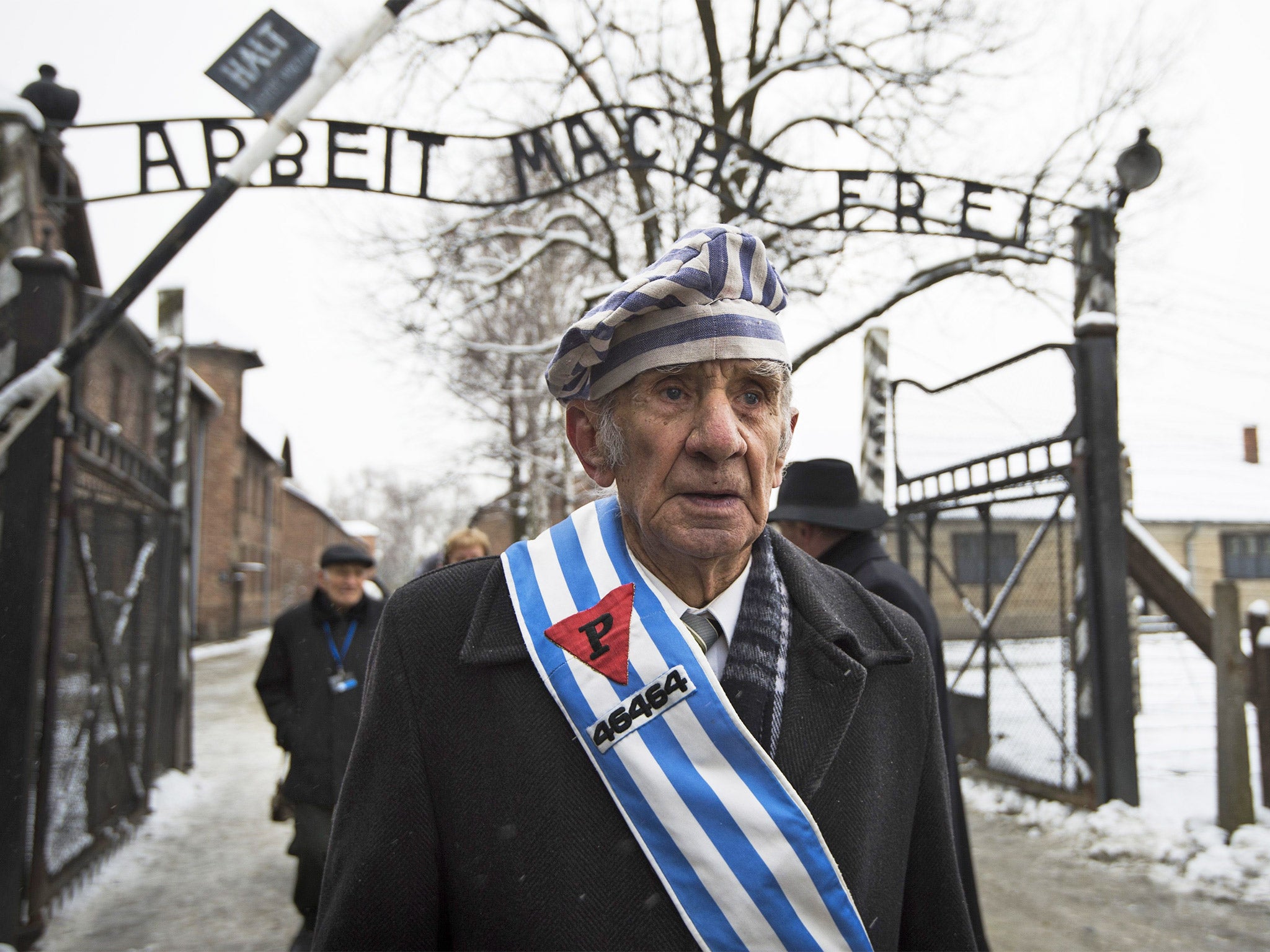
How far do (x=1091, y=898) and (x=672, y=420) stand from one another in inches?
189

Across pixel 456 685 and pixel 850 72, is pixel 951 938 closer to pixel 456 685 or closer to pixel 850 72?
pixel 456 685

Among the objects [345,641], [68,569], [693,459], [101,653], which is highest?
[693,459]

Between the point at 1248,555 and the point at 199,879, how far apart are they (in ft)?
108

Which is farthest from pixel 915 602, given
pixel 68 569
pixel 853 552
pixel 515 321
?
pixel 515 321

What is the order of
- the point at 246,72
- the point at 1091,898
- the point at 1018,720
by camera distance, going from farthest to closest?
1. the point at 1018,720
2. the point at 1091,898
3. the point at 246,72

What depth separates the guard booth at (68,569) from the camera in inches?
165

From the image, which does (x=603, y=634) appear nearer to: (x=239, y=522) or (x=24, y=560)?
(x=24, y=560)

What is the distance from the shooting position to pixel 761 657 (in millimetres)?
1616

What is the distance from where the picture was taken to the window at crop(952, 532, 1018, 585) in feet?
26.1

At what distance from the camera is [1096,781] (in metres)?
6.21

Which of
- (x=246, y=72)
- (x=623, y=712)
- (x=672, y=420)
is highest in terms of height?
(x=246, y=72)

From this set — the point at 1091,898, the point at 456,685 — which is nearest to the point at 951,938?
the point at 456,685

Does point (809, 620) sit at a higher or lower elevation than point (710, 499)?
lower

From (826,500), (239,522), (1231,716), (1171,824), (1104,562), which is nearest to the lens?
(826,500)
